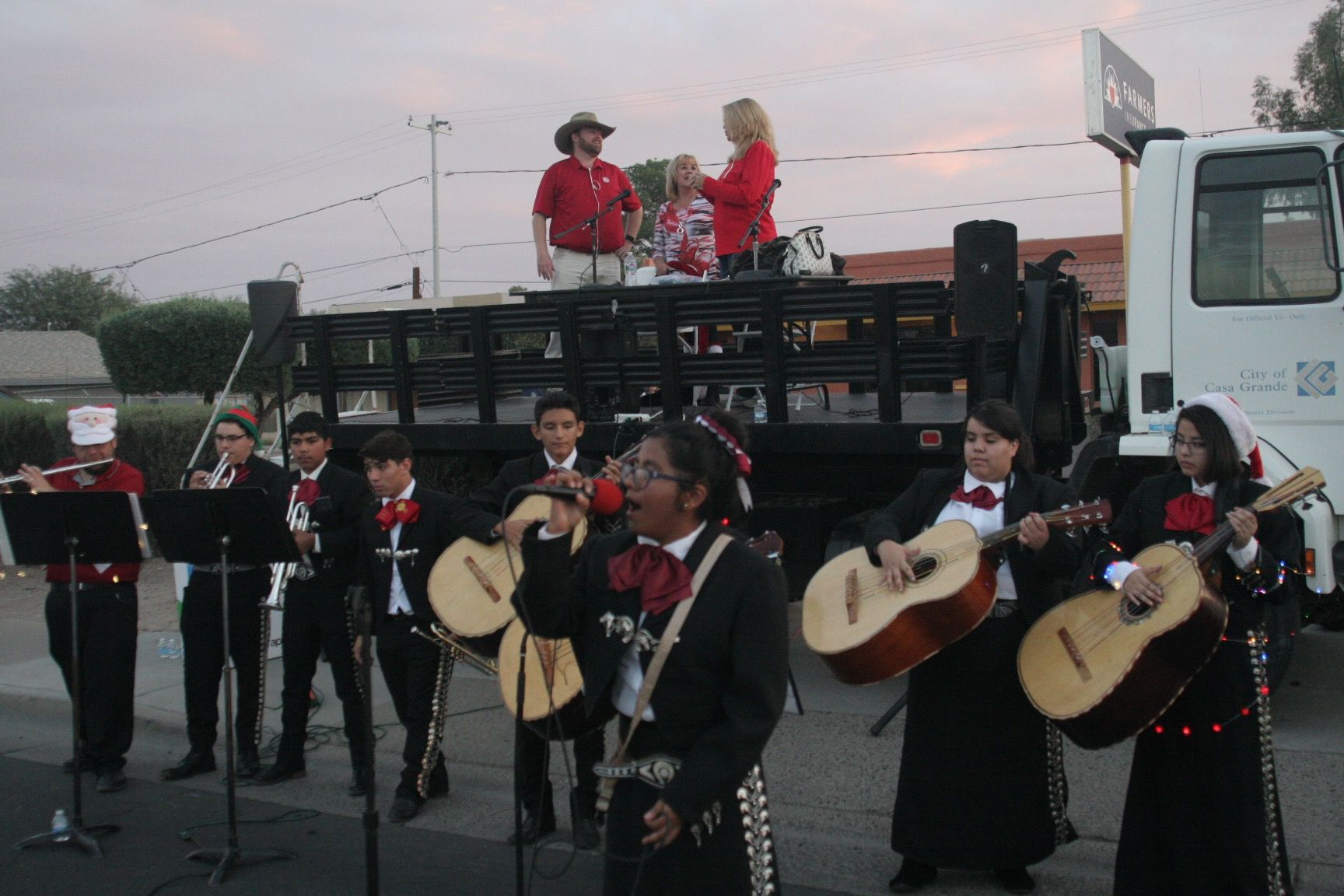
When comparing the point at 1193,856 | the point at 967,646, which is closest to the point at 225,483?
the point at 967,646

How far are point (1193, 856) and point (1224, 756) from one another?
0.33 m

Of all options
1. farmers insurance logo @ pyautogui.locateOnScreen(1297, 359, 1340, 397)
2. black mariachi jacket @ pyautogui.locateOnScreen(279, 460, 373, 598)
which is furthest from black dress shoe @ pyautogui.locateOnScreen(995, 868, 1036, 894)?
black mariachi jacket @ pyautogui.locateOnScreen(279, 460, 373, 598)

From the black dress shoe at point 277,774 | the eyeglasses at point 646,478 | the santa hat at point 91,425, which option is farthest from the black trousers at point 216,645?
the eyeglasses at point 646,478

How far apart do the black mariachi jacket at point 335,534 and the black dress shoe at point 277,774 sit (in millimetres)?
957

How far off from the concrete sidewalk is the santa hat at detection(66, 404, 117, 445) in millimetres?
1758

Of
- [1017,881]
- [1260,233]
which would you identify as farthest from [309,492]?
[1260,233]

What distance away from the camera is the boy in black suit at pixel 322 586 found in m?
5.77

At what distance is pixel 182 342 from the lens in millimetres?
28219

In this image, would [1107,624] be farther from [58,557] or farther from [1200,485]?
[58,557]

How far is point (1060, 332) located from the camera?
250 inches

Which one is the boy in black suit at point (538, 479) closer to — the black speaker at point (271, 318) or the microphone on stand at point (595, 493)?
the microphone on stand at point (595, 493)

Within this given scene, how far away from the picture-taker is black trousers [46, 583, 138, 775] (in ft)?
19.8

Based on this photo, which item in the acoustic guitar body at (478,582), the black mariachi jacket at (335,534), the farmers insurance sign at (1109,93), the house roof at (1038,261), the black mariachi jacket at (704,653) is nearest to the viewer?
the black mariachi jacket at (704,653)

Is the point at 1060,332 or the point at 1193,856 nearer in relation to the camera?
Answer: the point at 1193,856
